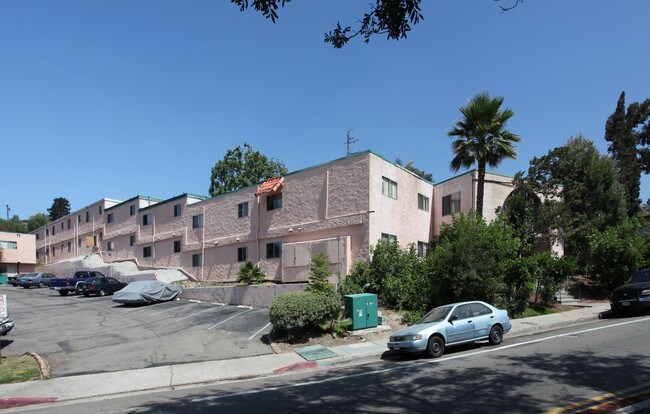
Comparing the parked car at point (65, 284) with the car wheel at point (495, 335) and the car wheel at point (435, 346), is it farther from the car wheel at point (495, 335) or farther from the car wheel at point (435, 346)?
the car wheel at point (495, 335)

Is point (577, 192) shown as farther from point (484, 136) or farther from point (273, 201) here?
point (273, 201)

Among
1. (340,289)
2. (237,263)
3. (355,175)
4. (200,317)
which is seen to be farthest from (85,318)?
(355,175)

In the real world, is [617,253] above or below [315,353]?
above

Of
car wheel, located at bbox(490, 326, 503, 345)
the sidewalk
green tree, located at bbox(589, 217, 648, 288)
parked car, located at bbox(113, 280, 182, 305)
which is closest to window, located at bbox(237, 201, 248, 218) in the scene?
parked car, located at bbox(113, 280, 182, 305)

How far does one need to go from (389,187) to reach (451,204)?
19.5 feet

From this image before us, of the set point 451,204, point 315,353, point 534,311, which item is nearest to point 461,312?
point 315,353

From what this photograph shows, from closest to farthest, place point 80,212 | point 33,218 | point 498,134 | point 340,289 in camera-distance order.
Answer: point 340,289, point 498,134, point 80,212, point 33,218

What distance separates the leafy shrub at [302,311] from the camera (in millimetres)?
15000

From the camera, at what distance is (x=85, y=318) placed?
21.5 metres

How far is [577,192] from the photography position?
84.4 ft

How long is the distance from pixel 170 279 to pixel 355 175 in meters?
17.4

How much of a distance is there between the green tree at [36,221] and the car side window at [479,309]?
107117 mm

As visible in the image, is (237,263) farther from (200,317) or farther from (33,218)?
(33,218)

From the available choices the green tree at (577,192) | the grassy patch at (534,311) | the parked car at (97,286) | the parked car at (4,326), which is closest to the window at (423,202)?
the green tree at (577,192)
